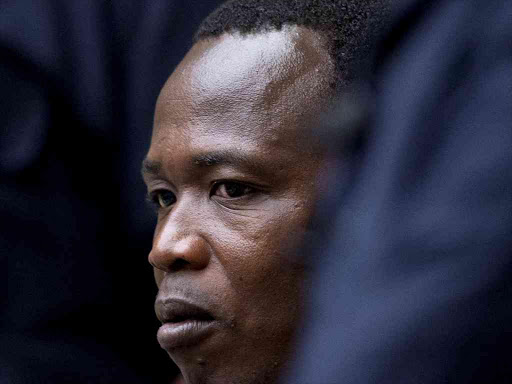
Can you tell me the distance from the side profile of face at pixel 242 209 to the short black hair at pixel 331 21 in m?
0.03

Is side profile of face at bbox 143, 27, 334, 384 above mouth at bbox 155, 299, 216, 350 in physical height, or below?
above

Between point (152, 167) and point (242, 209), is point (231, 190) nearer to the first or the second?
point (242, 209)

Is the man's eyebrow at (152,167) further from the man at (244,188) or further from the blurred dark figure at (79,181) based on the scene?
the blurred dark figure at (79,181)

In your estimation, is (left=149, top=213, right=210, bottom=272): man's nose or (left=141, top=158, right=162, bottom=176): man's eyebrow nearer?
(left=149, top=213, right=210, bottom=272): man's nose

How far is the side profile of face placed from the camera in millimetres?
1513

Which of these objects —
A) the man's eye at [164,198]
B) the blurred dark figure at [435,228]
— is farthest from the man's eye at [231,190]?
the blurred dark figure at [435,228]

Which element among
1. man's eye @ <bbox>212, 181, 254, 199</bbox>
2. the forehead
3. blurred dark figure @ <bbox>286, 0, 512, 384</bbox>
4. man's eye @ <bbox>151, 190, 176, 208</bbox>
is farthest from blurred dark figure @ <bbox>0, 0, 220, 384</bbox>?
blurred dark figure @ <bbox>286, 0, 512, 384</bbox>

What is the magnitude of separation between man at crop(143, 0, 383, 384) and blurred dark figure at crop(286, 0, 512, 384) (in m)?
0.64

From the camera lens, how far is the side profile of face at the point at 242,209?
4.96 feet

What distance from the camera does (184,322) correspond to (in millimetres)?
1538

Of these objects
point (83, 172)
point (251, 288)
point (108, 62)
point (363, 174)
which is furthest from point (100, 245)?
point (363, 174)

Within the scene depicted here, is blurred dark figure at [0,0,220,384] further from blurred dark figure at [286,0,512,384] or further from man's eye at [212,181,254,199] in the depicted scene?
blurred dark figure at [286,0,512,384]

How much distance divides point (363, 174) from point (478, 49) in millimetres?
182

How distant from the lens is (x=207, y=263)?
1526 mm
